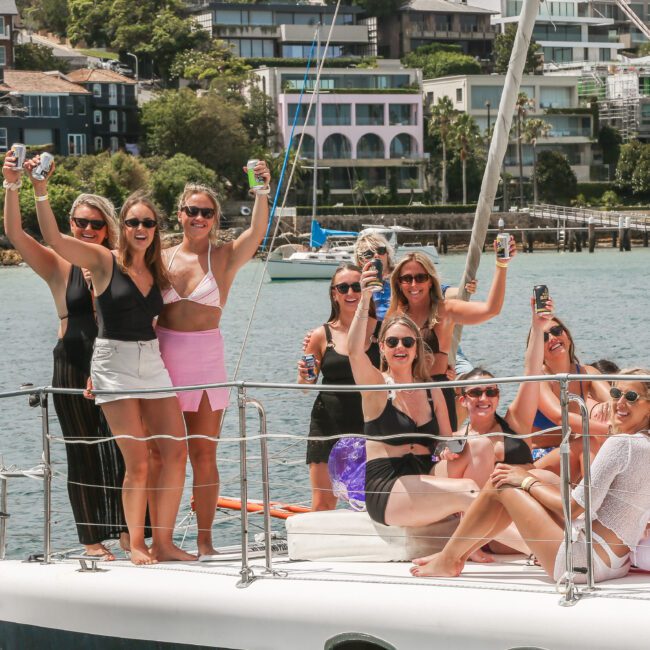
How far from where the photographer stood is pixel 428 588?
205 inches

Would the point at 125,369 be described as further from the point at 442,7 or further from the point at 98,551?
the point at 442,7

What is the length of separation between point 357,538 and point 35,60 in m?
100

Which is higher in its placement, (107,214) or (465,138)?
(465,138)

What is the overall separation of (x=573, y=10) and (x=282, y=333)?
299ft

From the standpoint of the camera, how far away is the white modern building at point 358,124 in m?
90.2

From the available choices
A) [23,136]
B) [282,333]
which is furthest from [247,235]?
[23,136]

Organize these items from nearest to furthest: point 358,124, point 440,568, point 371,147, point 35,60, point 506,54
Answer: point 440,568 → point 358,124 → point 371,147 → point 35,60 → point 506,54

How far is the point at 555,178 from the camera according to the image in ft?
306

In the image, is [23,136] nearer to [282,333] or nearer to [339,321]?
[282,333]


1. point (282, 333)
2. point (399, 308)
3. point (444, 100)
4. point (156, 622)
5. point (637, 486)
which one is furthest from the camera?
point (444, 100)

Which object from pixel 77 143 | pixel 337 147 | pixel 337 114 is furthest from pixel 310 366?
pixel 337 114

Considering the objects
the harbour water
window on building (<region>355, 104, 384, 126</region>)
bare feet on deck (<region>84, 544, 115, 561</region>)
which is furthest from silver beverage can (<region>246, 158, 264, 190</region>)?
window on building (<region>355, 104, 384, 126</region>)

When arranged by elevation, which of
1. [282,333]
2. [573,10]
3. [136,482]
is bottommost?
[282,333]

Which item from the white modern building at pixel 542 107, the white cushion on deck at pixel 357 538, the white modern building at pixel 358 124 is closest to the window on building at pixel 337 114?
the white modern building at pixel 358 124
